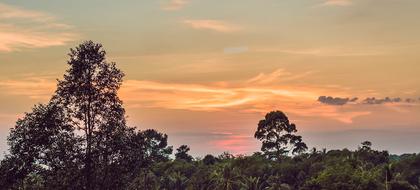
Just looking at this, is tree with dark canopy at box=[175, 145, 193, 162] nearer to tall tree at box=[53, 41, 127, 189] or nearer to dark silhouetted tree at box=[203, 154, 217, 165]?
dark silhouetted tree at box=[203, 154, 217, 165]

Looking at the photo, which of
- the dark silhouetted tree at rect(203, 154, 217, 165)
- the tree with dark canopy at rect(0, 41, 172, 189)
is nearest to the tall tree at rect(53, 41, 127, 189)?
the tree with dark canopy at rect(0, 41, 172, 189)

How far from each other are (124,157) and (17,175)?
7032mm

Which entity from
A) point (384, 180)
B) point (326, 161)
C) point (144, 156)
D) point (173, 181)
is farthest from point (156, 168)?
point (144, 156)

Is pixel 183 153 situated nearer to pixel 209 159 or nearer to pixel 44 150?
pixel 209 159

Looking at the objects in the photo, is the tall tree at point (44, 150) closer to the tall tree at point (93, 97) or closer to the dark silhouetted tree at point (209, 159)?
the tall tree at point (93, 97)

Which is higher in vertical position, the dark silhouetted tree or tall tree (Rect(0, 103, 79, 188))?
the dark silhouetted tree

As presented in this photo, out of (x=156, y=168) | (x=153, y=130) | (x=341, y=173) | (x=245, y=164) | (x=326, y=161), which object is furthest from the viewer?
(x=153, y=130)

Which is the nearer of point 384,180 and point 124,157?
point 124,157

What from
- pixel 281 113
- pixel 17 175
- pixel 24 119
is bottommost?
pixel 17 175

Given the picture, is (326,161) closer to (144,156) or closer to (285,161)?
(285,161)

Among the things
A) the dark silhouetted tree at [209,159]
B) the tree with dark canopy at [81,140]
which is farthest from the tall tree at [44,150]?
the dark silhouetted tree at [209,159]

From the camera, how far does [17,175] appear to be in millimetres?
34281

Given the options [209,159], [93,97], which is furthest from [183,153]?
[93,97]

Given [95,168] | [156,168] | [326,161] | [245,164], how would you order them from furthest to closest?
[156,168] < [245,164] < [326,161] < [95,168]
